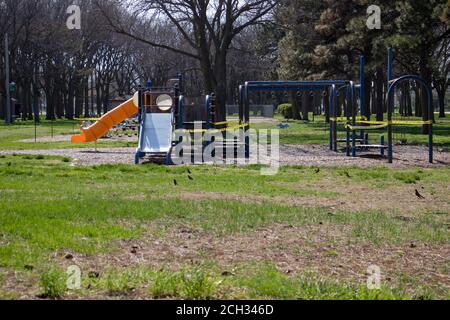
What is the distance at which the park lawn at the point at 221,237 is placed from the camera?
5109 millimetres

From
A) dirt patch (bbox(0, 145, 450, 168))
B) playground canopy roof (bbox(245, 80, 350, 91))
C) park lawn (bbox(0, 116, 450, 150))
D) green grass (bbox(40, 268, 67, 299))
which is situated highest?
playground canopy roof (bbox(245, 80, 350, 91))

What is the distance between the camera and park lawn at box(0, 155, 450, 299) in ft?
16.8

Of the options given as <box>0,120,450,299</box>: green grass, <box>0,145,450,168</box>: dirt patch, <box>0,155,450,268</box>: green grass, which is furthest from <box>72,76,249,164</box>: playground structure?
<box>0,155,450,268</box>: green grass

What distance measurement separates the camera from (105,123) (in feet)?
79.2

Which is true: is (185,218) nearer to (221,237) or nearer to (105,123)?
(221,237)

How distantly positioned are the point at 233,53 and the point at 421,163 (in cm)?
5599

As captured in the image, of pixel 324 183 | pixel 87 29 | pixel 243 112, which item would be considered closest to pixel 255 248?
pixel 324 183

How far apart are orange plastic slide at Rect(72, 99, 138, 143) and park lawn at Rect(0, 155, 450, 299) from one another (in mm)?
11093

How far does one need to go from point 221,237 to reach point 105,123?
17671mm

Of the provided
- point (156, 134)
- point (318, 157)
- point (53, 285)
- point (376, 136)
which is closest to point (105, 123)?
point (156, 134)

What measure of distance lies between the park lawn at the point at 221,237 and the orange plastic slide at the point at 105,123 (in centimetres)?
1109

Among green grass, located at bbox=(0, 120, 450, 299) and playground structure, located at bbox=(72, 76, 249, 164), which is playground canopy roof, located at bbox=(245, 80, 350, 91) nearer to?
playground structure, located at bbox=(72, 76, 249, 164)

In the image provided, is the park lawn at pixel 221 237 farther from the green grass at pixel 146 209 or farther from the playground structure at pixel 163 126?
the playground structure at pixel 163 126
